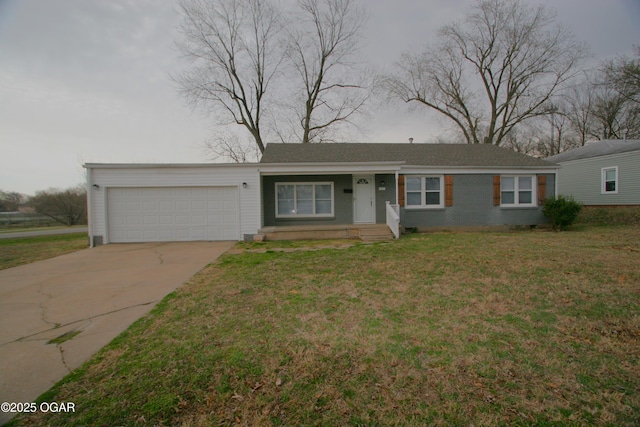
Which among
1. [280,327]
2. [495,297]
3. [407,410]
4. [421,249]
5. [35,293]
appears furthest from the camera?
[421,249]

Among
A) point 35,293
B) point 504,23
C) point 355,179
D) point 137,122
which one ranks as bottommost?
point 35,293

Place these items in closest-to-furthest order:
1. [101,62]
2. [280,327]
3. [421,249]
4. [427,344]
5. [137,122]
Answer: [427,344], [280,327], [421,249], [101,62], [137,122]

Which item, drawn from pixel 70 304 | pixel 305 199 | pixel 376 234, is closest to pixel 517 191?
pixel 376 234

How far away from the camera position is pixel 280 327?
3.19 m

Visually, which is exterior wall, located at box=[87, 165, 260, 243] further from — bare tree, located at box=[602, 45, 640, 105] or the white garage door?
bare tree, located at box=[602, 45, 640, 105]

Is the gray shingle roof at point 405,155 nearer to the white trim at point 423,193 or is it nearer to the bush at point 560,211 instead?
the white trim at point 423,193

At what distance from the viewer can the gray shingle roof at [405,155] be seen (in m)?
12.3

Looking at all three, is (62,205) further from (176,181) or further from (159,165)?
(176,181)

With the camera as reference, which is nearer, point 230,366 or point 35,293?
point 230,366

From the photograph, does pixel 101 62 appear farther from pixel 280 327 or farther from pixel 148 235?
pixel 280 327

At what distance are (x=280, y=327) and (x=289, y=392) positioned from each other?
113 centimetres

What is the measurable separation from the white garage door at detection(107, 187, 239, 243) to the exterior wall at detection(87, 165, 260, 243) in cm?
22

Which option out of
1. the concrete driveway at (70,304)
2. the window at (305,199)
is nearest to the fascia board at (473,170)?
the window at (305,199)

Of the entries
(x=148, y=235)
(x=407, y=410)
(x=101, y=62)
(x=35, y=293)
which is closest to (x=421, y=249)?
(x=407, y=410)
